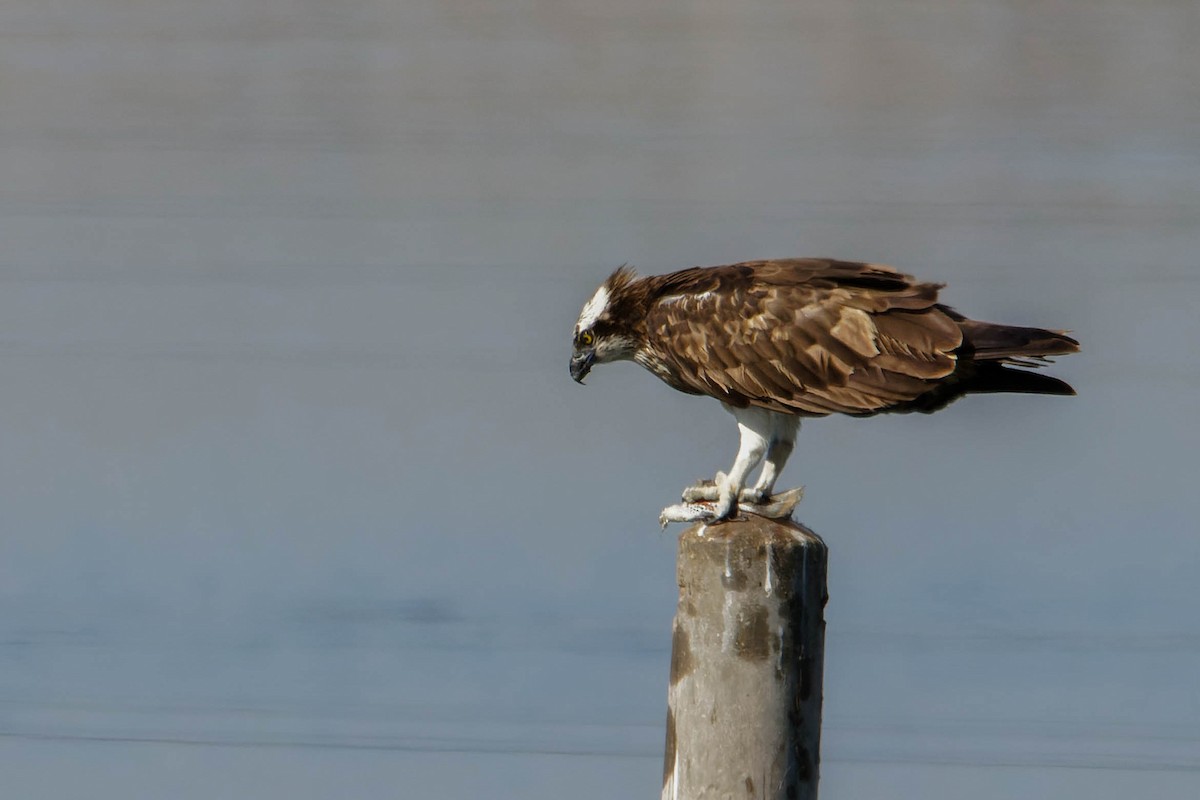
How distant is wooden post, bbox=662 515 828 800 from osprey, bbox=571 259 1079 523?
513 millimetres

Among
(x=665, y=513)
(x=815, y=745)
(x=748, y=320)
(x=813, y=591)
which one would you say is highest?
(x=748, y=320)

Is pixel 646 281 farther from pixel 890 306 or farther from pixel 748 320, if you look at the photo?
pixel 890 306

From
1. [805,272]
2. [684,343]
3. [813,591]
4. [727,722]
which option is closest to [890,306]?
[805,272]

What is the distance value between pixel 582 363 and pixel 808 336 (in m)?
0.55

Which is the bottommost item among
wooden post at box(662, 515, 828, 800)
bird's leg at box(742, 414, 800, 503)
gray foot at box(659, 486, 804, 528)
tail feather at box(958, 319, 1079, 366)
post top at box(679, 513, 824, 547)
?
wooden post at box(662, 515, 828, 800)

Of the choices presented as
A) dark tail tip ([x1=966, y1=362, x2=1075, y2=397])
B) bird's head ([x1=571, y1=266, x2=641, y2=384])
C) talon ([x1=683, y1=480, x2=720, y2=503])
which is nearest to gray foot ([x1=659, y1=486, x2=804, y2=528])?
talon ([x1=683, y1=480, x2=720, y2=503])

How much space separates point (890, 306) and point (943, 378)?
0.19 metres

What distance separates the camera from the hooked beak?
10.6ft

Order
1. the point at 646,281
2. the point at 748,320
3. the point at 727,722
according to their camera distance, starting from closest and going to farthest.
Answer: the point at 727,722, the point at 748,320, the point at 646,281

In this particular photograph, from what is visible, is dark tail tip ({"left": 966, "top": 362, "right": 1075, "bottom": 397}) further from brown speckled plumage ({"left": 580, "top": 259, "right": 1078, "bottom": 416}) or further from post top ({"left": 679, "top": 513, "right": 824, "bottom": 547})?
post top ({"left": 679, "top": 513, "right": 824, "bottom": 547})

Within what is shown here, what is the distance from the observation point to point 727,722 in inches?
81.7

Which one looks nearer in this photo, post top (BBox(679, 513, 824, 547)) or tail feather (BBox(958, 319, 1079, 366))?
post top (BBox(679, 513, 824, 547))

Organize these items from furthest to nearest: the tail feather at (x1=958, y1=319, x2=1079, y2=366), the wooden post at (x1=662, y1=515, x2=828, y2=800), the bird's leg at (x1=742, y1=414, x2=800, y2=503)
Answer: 1. the bird's leg at (x1=742, y1=414, x2=800, y2=503)
2. the tail feather at (x1=958, y1=319, x2=1079, y2=366)
3. the wooden post at (x1=662, y1=515, x2=828, y2=800)

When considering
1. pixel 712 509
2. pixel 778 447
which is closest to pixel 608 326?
pixel 778 447
